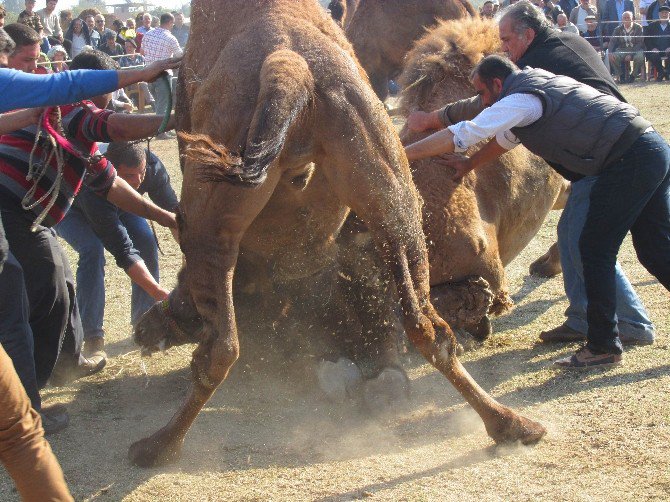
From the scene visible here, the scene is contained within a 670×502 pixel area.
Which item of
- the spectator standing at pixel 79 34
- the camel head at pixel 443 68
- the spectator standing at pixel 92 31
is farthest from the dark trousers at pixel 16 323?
the spectator standing at pixel 92 31

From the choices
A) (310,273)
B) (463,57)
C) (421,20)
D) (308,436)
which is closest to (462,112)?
(463,57)

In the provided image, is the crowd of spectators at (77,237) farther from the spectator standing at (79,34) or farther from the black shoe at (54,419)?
the spectator standing at (79,34)

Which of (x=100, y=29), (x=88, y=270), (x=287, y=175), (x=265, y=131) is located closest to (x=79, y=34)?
(x=100, y=29)

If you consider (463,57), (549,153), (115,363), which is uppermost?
(463,57)

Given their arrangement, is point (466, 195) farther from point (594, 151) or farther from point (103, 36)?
point (103, 36)

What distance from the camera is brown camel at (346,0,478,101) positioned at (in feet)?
28.8

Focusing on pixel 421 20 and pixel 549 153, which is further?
pixel 421 20

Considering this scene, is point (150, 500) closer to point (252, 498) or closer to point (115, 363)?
point (252, 498)

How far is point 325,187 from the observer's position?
435 centimetres

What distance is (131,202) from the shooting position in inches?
206

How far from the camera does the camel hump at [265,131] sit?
3.54 m

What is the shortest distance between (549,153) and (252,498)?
245 cm

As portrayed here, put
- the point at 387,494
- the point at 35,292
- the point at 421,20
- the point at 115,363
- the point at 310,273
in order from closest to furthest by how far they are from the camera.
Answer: the point at 387,494, the point at 35,292, the point at 310,273, the point at 115,363, the point at 421,20

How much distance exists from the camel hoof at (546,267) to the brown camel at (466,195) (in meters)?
0.81
